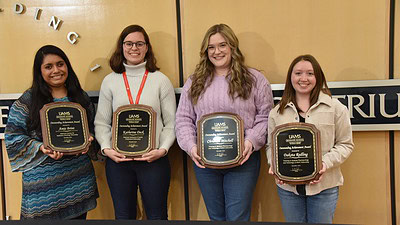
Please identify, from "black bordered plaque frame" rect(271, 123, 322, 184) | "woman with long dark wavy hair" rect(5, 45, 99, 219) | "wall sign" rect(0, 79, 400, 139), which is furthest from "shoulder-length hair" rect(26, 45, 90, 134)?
"wall sign" rect(0, 79, 400, 139)

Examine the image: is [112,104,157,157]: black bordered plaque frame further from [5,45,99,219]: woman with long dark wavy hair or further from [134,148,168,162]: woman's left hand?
[5,45,99,219]: woman with long dark wavy hair

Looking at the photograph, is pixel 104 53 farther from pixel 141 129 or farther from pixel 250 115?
pixel 250 115

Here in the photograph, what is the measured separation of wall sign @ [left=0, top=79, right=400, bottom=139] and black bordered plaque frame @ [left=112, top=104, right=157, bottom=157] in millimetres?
1290

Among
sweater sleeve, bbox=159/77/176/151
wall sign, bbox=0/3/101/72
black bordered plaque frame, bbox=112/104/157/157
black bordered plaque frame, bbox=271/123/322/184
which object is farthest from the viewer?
wall sign, bbox=0/3/101/72

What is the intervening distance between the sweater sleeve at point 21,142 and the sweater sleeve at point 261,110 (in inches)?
51.4

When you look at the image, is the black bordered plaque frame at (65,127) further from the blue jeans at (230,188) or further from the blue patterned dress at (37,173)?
the blue jeans at (230,188)

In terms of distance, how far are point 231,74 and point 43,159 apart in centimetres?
128

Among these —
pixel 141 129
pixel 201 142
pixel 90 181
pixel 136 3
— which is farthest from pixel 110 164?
pixel 136 3

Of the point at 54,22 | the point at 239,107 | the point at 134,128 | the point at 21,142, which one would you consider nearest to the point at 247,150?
the point at 239,107

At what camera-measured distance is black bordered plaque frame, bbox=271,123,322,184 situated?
171 centimetres

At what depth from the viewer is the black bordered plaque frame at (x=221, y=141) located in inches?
74.0

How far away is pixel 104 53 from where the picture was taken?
2.56 meters

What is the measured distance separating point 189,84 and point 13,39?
5.17ft

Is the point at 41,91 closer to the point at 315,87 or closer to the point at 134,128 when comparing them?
the point at 134,128
